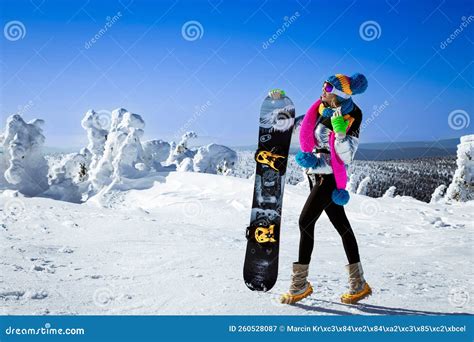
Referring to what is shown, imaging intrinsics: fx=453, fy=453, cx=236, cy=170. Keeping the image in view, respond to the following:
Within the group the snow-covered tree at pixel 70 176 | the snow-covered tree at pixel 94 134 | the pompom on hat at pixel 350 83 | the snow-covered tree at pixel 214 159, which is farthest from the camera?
the snow-covered tree at pixel 214 159

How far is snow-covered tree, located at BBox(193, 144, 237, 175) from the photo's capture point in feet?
88.1

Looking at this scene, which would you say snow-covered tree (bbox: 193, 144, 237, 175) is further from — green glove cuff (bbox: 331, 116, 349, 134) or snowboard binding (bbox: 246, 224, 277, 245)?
green glove cuff (bbox: 331, 116, 349, 134)

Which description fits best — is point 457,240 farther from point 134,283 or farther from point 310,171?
point 134,283

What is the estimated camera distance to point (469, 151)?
1705cm

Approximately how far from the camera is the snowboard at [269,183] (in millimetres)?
4176

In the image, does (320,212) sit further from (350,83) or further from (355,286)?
(350,83)

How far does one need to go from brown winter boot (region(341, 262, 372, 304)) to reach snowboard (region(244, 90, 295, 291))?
2.21 feet

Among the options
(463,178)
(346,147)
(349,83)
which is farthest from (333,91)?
(463,178)

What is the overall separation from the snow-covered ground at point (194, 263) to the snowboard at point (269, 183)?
0.87 ft

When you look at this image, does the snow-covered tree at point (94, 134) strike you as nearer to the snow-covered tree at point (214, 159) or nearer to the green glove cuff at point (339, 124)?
the snow-covered tree at point (214, 159)

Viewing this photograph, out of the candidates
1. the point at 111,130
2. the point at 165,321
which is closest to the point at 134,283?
the point at 165,321

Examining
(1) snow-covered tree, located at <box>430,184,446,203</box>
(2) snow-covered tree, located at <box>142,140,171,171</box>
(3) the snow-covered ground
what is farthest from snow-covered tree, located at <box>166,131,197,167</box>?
(3) the snow-covered ground

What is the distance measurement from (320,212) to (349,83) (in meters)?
1.13

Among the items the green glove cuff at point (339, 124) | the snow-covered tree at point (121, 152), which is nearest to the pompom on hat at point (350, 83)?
the green glove cuff at point (339, 124)
